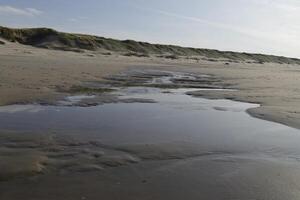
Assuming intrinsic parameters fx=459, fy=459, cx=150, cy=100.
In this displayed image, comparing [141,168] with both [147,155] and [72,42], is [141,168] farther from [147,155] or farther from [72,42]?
[72,42]

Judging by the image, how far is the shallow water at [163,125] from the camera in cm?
693

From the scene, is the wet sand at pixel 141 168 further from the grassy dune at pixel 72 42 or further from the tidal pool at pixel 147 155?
the grassy dune at pixel 72 42

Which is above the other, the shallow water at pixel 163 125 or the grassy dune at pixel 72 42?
the grassy dune at pixel 72 42

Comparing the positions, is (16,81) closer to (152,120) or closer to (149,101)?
(149,101)

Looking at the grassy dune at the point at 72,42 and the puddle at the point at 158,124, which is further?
the grassy dune at the point at 72,42

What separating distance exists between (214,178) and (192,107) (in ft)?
19.0

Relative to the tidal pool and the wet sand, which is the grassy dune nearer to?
the tidal pool

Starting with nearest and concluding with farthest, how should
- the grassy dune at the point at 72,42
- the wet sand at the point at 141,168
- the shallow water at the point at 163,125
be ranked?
the wet sand at the point at 141,168
the shallow water at the point at 163,125
the grassy dune at the point at 72,42

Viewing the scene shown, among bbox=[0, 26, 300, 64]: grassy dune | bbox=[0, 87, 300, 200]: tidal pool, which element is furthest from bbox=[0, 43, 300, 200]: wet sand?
bbox=[0, 26, 300, 64]: grassy dune

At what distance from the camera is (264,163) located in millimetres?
5902

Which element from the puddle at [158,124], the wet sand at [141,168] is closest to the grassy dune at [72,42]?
the puddle at [158,124]

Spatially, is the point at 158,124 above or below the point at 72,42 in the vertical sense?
below

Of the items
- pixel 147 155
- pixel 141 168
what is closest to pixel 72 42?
pixel 147 155

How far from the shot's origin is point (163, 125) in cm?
828
